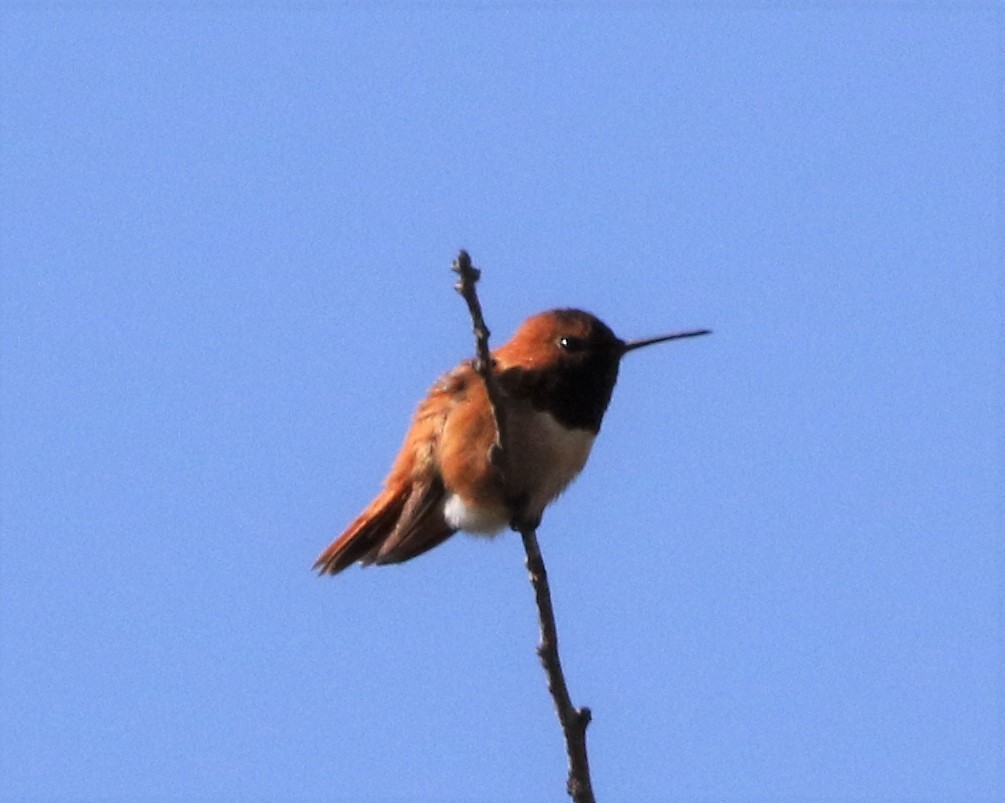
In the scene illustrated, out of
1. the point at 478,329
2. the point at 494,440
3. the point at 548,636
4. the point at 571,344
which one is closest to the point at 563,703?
the point at 548,636

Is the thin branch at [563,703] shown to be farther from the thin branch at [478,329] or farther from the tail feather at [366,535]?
the tail feather at [366,535]

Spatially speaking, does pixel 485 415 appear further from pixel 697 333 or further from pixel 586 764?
pixel 586 764

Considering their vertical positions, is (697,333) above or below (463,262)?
above

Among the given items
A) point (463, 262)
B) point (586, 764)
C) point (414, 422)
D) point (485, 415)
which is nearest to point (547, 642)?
point (586, 764)

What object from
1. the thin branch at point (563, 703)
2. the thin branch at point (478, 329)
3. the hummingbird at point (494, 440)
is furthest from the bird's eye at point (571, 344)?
the thin branch at point (563, 703)

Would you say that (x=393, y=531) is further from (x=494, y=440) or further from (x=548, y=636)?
(x=548, y=636)

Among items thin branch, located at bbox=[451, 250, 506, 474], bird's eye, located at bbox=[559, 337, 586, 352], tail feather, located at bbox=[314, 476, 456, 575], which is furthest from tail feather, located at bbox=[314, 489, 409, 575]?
thin branch, located at bbox=[451, 250, 506, 474]

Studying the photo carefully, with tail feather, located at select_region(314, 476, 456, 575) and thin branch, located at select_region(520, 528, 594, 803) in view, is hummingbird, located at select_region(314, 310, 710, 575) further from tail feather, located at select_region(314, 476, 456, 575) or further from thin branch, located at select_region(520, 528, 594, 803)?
thin branch, located at select_region(520, 528, 594, 803)
